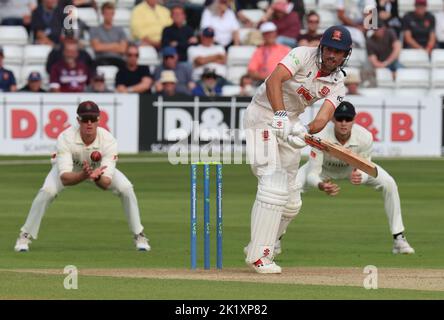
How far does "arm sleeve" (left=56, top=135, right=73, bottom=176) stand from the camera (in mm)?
13047

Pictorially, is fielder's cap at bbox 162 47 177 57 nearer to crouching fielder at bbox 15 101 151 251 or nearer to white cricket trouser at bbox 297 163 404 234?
crouching fielder at bbox 15 101 151 251

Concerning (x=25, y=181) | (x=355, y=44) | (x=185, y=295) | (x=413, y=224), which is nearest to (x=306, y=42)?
(x=355, y=44)

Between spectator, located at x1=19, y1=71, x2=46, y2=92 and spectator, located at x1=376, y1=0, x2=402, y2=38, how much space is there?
702 cm

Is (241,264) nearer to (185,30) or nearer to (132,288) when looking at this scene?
(132,288)

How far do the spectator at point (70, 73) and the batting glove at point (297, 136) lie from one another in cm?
1396

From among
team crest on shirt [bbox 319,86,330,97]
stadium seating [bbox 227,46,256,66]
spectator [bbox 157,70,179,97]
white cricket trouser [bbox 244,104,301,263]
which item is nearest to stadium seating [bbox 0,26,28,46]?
spectator [bbox 157,70,179,97]

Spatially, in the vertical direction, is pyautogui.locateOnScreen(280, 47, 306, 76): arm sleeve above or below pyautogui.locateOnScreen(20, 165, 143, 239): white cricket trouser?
above

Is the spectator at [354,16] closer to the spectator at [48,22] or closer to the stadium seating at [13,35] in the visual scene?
the spectator at [48,22]

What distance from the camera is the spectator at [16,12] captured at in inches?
1040

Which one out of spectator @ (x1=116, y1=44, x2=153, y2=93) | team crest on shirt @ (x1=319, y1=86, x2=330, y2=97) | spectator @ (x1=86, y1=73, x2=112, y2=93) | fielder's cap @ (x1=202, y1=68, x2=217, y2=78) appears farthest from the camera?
spectator @ (x1=116, y1=44, x2=153, y2=93)

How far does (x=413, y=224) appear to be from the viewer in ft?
51.9

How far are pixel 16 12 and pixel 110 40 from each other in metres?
2.60

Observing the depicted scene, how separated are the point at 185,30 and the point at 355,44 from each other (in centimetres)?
342

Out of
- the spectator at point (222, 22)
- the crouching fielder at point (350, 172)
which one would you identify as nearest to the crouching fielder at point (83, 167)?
the crouching fielder at point (350, 172)
